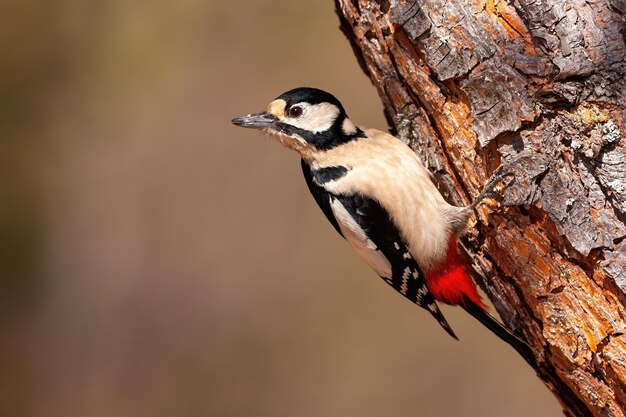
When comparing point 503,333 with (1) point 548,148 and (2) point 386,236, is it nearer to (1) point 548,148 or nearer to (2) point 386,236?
(2) point 386,236

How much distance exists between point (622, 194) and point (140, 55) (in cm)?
550

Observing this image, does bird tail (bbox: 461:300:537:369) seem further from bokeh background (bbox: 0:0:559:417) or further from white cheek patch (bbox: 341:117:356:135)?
bokeh background (bbox: 0:0:559:417)

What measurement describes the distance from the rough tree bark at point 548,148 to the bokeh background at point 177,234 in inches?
142

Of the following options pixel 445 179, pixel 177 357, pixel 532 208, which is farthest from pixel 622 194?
pixel 177 357

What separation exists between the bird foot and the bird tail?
0.59 meters

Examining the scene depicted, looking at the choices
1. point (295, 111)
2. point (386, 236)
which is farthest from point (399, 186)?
point (295, 111)

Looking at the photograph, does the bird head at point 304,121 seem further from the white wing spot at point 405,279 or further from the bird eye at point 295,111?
the white wing spot at point 405,279

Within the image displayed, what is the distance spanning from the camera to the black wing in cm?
351

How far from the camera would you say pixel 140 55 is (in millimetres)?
7227

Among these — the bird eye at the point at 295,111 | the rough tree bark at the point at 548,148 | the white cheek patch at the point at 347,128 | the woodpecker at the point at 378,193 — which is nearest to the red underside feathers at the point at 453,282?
the woodpecker at the point at 378,193

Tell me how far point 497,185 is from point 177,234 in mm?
4653

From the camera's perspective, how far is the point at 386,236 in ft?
11.7

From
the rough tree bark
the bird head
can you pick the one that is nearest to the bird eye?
the bird head

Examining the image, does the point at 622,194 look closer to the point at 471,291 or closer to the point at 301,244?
the point at 471,291
